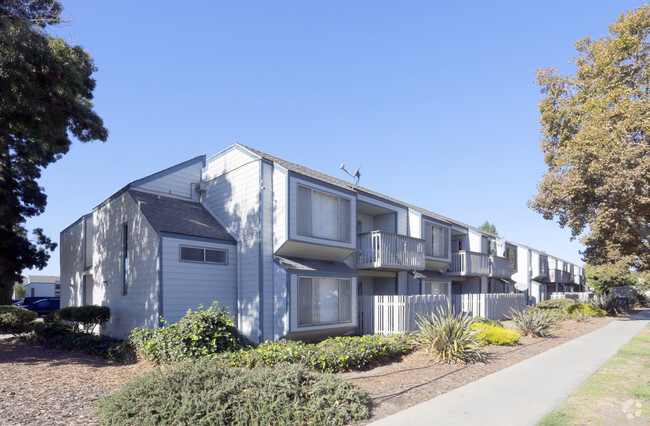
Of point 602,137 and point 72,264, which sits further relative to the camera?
point 72,264

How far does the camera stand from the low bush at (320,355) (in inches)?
374

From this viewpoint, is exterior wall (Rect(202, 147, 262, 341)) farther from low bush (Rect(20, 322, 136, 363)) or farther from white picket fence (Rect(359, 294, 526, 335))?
white picket fence (Rect(359, 294, 526, 335))

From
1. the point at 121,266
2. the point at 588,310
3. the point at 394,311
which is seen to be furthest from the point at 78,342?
the point at 588,310

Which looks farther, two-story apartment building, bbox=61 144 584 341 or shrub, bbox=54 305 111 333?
shrub, bbox=54 305 111 333

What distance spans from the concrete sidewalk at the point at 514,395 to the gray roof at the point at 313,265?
6533 millimetres

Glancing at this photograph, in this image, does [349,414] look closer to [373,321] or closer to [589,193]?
[373,321]

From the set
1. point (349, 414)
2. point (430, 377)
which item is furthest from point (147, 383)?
point (430, 377)

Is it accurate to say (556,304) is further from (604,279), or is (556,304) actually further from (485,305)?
(604,279)

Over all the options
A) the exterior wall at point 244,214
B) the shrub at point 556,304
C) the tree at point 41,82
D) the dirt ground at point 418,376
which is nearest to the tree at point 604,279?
the shrub at point 556,304

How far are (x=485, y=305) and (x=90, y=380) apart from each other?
17.4 metres

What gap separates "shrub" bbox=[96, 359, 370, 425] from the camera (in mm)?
6133

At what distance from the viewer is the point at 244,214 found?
1530 centimetres

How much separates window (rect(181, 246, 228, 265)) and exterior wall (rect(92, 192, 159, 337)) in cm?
92

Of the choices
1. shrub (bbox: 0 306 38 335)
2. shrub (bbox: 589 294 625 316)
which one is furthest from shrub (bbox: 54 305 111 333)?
shrub (bbox: 589 294 625 316)
